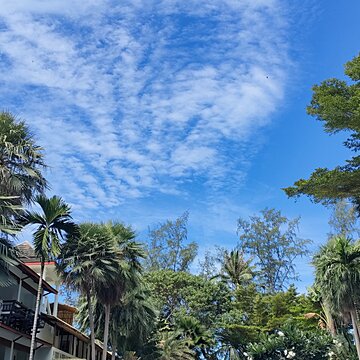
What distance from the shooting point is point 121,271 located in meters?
23.7

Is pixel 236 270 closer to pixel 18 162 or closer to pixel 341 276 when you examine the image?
pixel 341 276

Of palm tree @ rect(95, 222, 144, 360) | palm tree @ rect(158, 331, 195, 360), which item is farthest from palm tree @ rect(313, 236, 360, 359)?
palm tree @ rect(158, 331, 195, 360)

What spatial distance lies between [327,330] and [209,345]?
30.0 feet

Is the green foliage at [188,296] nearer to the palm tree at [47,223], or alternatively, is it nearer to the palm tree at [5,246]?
the palm tree at [47,223]

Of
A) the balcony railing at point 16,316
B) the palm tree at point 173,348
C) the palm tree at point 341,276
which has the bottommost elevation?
the balcony railing at point 16,316

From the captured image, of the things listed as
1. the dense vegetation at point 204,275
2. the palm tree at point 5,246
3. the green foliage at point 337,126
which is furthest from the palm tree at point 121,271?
the green foliage at point 337,126

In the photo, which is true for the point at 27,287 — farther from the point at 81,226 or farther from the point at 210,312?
the point at 210,312

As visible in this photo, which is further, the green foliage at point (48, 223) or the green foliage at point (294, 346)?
the green foliage at point (294, 346)

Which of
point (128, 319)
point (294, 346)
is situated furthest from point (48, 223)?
point (294, 346)

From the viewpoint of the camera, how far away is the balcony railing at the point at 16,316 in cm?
1931

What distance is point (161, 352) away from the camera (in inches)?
1232

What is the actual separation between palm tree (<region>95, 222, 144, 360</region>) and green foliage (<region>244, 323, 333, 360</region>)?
11.2 m

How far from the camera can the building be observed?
19562 mm

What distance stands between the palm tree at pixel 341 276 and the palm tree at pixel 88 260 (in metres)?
11.3
